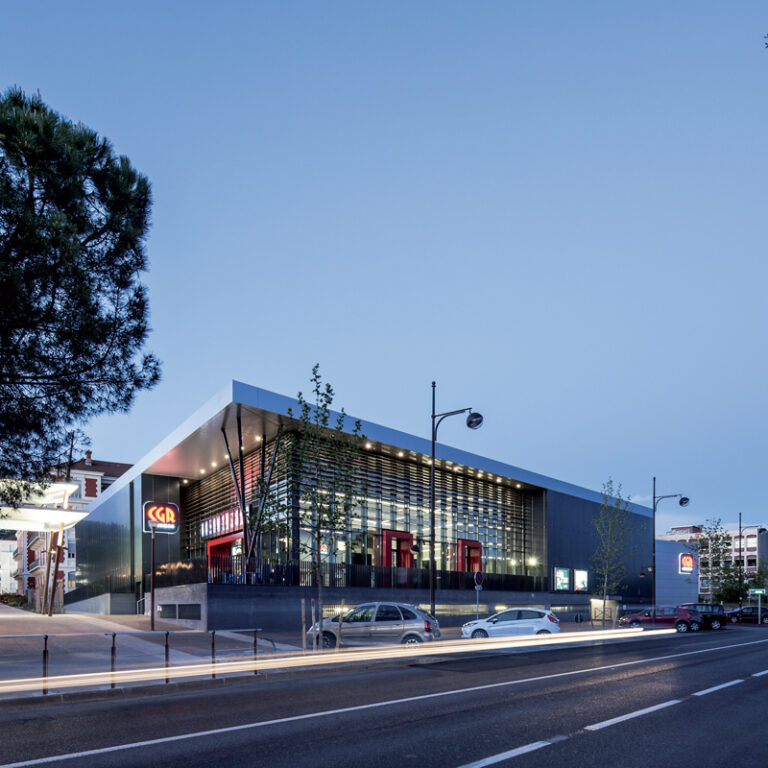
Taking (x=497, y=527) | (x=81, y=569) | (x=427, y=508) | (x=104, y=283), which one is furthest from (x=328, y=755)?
(x=81, y=569)

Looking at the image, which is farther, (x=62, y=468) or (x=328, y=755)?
(x=62, y=468)

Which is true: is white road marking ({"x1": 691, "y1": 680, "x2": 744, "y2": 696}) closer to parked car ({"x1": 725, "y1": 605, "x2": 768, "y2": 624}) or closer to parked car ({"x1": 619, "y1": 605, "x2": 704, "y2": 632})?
parked car ({"x1": 619, "y1": 605, "x2": 704, "y2": 632})

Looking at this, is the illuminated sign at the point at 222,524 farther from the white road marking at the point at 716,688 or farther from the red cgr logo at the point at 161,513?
the white road marking at the point at 716,688

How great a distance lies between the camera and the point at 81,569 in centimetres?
6200

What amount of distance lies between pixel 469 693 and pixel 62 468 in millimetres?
11246

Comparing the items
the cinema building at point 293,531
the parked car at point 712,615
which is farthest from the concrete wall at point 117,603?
the parked car at point 712,615

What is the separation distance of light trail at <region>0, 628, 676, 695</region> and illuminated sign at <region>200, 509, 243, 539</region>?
17950mm

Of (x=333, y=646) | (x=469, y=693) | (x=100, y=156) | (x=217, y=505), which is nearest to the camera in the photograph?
(x=469, y=693)

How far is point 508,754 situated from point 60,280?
42.2 feet

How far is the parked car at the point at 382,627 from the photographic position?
2419 centimetres

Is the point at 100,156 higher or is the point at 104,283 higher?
the point at 100,156

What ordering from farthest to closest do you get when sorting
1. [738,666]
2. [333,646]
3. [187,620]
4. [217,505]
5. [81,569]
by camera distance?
[81,569] < [217,505] < [187,620] < [333,646] < [738,666]

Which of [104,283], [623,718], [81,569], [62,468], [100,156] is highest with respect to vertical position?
[100,156]

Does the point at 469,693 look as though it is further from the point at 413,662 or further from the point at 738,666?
the point at 738,666
